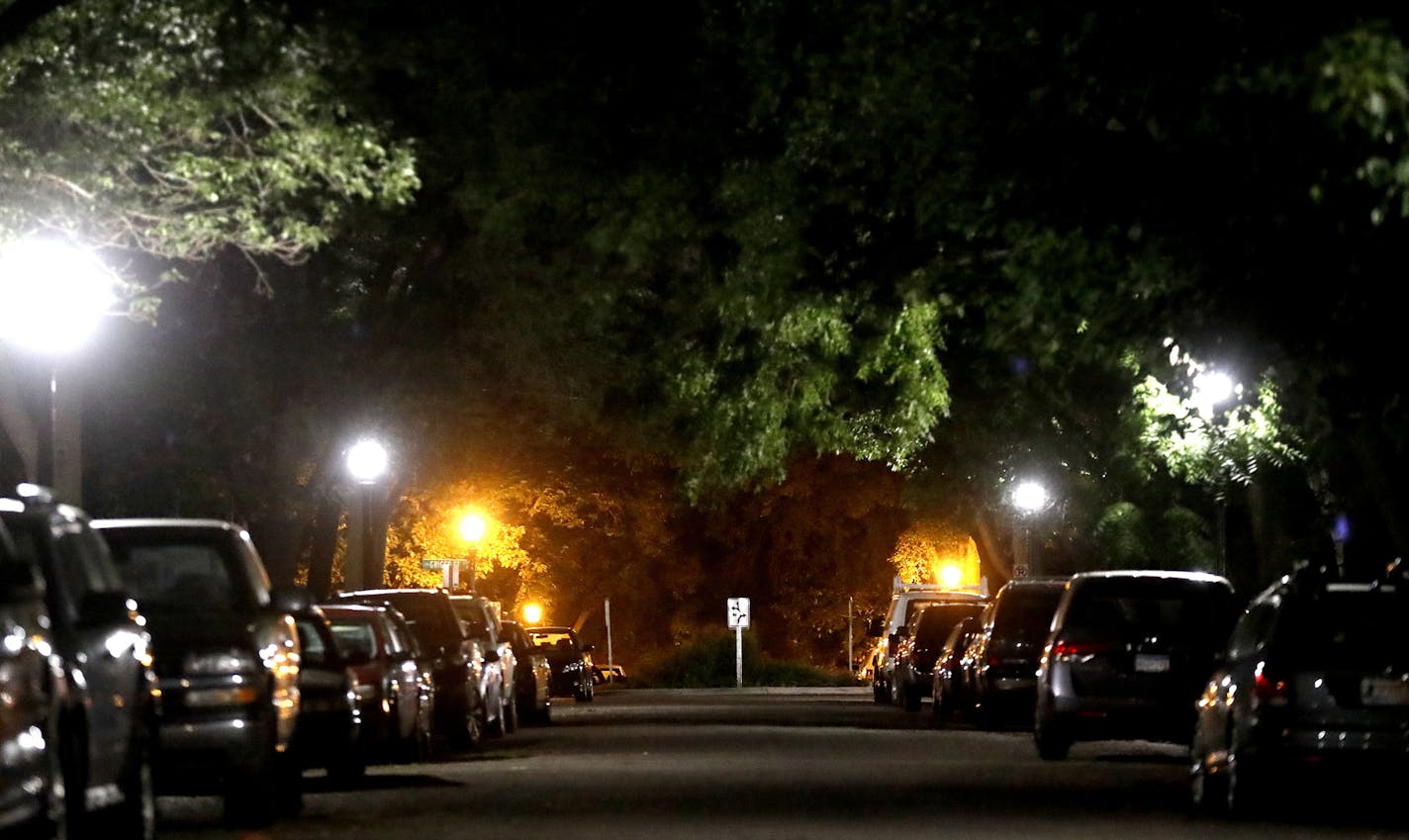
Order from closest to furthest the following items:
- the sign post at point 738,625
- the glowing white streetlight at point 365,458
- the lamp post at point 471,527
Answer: the glowing white streetlight at point 365,458, the lamp post at point 471,527, the sign post at point 738,625

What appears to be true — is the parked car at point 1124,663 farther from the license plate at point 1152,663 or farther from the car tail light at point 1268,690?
the car tail light at point 1268,690

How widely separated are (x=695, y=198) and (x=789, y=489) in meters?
49.1

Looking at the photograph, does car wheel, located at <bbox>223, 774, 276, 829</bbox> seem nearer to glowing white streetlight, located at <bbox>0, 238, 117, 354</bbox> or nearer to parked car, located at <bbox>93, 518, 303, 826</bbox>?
parked car, located at <bbox>93, 518, 303, 826</bbox>

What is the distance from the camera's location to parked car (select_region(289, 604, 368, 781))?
69.7 ft

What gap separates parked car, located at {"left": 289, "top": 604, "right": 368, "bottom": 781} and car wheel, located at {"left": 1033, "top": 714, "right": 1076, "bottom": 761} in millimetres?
6852

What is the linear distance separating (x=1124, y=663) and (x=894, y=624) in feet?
76.0

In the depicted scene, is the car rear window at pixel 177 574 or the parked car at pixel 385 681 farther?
the parked car at pixel 385 681

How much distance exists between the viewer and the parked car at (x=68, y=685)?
10430 mm

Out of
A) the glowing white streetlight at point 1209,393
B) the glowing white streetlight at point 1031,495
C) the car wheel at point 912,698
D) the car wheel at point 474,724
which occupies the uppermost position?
the glowing white streetlight at point 1031,495

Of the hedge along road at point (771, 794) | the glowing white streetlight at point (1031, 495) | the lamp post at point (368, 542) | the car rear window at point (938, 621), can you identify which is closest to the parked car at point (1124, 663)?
the hedge along road at point (771, 794)

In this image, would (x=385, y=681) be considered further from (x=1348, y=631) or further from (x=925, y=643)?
(x=925, y=643)

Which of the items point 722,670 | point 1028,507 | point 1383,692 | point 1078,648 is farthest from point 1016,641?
point 722,670

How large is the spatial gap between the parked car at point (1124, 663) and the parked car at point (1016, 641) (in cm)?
637

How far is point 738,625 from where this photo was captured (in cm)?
6656
